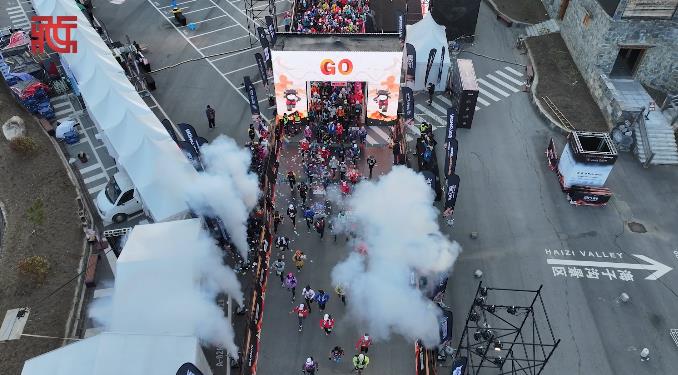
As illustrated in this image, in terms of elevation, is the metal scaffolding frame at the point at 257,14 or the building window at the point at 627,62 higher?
the building window at the point at 627,62

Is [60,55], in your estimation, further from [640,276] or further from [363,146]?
[640,276]

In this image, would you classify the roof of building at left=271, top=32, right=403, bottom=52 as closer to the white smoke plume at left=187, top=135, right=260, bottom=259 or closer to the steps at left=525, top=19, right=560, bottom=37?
the white smoke plume at left=187, top=135, right=260, bottom=259

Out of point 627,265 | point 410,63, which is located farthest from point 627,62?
point 627,265

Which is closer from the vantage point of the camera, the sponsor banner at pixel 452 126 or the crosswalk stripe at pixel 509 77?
the sponsor banner at pixel 452 126

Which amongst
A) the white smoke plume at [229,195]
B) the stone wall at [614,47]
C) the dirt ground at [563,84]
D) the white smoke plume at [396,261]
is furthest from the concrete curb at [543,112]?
the white smoke plume at [229,195]

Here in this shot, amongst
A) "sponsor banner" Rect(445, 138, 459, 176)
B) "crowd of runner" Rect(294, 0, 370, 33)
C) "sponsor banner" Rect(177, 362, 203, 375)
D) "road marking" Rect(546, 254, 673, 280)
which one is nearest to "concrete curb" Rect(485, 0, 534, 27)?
"crowd of runner" Rect(294, 0, 370, 33)

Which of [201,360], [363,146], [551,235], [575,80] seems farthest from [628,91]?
[201,360]

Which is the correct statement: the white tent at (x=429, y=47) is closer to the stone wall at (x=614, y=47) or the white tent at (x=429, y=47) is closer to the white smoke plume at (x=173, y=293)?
the stone wall at (x=614, y=47)
